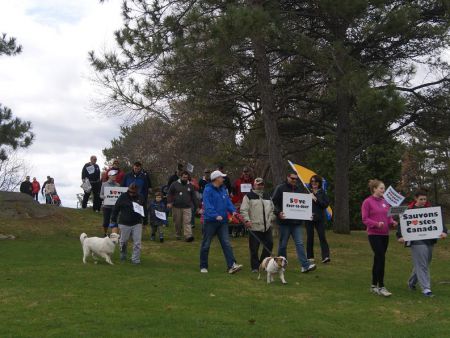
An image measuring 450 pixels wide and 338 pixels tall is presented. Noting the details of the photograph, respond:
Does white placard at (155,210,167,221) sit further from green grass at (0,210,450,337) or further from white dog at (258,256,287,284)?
white dog at (258,256,287,284)

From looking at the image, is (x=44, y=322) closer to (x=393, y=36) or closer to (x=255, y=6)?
(x=255, y=6)

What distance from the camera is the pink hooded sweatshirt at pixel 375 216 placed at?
1015 centimetres

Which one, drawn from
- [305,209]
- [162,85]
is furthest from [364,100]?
[162,85]

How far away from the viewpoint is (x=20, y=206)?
2075 centimetres

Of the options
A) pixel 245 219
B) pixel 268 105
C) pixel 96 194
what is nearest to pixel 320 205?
pixel 245 219

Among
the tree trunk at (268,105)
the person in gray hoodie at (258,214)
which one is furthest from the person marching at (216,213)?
the tree trunk at (268,105)

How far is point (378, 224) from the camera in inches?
395

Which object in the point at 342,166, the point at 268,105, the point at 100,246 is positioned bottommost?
the point at 100,246

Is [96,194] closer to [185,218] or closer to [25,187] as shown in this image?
[185,218]

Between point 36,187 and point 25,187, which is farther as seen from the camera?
point 36,187

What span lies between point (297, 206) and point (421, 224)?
9.25 feet

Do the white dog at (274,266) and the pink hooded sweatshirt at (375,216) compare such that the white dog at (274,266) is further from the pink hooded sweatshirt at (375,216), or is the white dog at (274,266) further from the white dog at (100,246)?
the white dog at (100,246)

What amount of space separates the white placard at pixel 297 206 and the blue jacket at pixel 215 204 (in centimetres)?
114

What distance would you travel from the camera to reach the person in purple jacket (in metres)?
10.2
